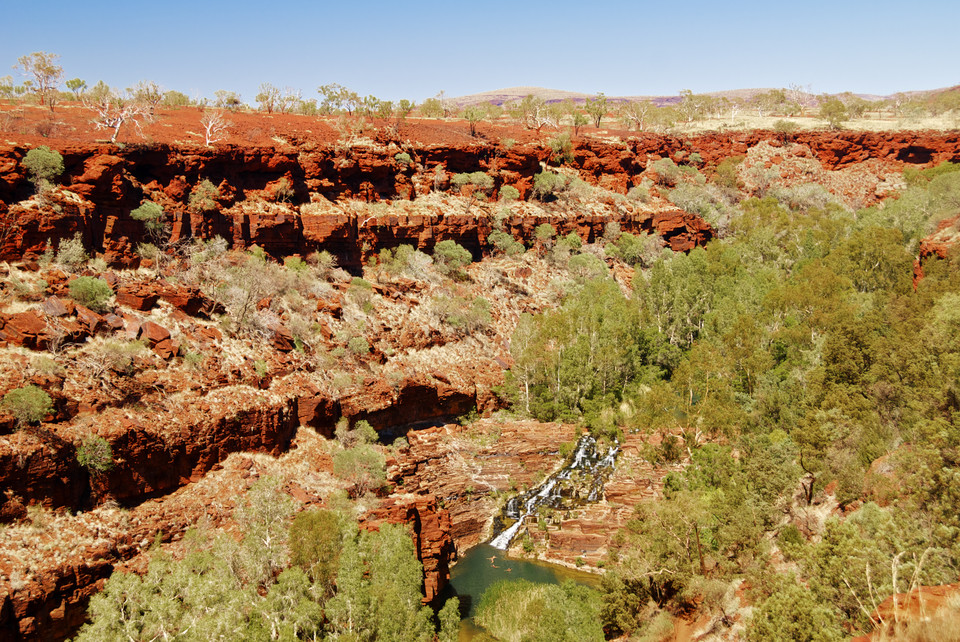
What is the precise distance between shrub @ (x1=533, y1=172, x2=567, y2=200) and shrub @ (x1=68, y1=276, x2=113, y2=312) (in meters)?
48.6

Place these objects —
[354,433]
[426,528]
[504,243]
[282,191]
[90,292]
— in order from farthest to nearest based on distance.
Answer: [504,243]
[282,191]
[354,433]
[90,292]
[426,528]

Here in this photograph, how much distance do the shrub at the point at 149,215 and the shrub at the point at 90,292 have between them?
25.7 feet

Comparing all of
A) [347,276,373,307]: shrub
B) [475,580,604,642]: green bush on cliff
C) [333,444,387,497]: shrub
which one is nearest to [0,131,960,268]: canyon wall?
[347,276,373,307]: shrub

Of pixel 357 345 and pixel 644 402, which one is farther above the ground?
pixel 357 345

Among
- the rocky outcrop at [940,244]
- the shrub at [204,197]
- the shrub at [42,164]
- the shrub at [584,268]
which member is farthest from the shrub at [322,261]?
the rocky outcrop at [940,244]

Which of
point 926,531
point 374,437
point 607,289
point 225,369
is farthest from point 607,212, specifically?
point 926,531

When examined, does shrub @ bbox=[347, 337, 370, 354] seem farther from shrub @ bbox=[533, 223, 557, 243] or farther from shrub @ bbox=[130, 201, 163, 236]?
shrub @ bbox=[533, 223, 557, 243]

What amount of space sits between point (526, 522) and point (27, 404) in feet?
89.0

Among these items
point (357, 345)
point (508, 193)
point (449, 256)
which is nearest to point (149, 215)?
point (357, 345)

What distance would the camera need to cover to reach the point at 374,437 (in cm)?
3972

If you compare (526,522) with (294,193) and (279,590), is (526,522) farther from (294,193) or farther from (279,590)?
(294,193)

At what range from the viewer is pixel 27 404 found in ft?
83.0

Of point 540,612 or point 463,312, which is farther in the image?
point 463,312

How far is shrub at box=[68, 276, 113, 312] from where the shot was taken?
1280 inches
